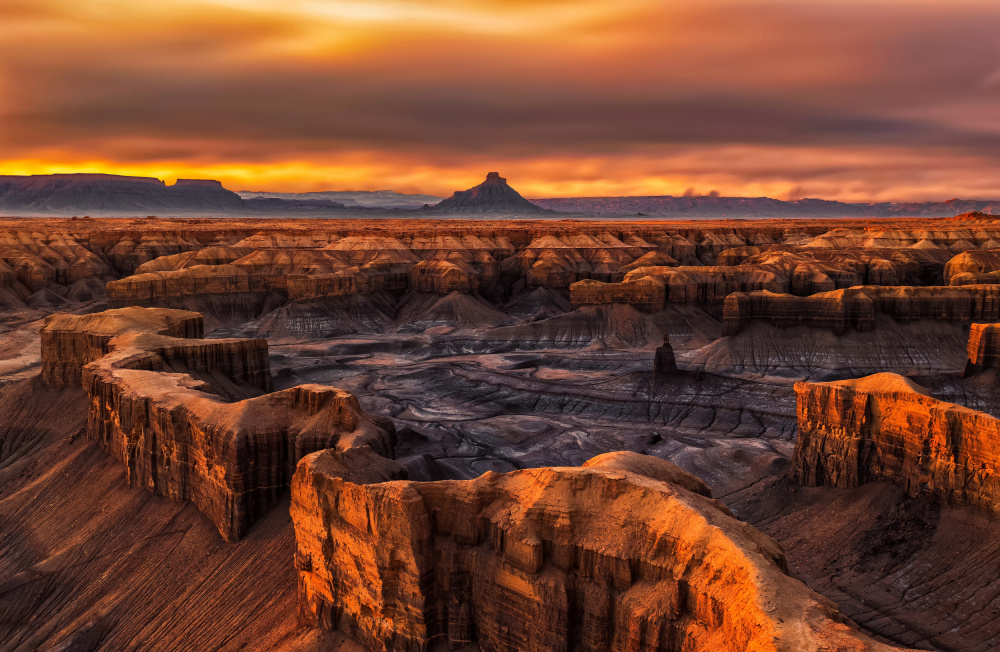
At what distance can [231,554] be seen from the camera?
23750 millimetres

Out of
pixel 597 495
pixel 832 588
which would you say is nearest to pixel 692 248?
pixel 832 588

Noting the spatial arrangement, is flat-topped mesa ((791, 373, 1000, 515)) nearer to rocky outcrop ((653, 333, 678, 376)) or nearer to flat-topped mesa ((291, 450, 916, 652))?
flat-topped mesa ((291, 450, 916, 652))

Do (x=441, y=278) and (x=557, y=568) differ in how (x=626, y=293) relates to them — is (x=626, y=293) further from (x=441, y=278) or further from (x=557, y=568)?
(x=557, y=568)

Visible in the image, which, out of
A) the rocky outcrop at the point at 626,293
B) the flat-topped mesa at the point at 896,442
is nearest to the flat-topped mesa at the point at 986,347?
the flat-topped mesa at the point at 896,442

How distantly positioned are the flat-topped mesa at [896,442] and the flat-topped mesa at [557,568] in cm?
1164

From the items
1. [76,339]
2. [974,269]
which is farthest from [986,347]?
[76,339]

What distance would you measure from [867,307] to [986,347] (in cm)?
1843

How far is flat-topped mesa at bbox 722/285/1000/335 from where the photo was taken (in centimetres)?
6366

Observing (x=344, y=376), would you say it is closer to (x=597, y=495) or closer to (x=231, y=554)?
(x=231, y=554)

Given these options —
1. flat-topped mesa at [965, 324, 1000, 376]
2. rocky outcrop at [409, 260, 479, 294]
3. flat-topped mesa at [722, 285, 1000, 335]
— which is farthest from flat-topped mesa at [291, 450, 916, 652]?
rocky outcrop at [409, 260, 479, 294]

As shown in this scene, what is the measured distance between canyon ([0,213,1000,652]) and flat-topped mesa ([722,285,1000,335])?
0.26m

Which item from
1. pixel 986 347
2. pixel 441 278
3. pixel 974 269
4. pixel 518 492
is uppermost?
pixel 518 492

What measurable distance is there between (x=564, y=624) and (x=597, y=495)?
2597mm

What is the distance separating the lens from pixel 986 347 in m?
46.5
